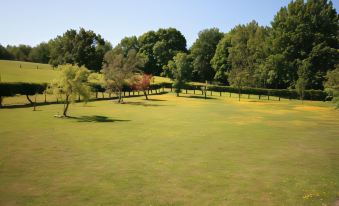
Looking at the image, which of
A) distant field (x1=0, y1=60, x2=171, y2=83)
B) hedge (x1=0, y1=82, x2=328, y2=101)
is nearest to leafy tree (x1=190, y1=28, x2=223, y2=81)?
hedge (x1=0, y1=82, x2=328, y2=101)

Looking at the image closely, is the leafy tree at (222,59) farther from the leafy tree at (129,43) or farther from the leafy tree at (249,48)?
the leafy tree at (129,43)

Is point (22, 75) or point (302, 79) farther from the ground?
point (302, 79)

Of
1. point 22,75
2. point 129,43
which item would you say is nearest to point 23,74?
point 22,75

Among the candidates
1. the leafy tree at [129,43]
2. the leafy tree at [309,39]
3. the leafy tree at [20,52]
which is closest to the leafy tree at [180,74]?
the leafy tree at [309,39]

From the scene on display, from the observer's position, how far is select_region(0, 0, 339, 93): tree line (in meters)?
77.9

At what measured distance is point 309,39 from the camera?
262ft

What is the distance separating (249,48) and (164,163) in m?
82.3

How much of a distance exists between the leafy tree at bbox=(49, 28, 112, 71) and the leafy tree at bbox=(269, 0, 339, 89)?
2281 inches

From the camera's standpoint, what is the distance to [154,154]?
22.9 meters

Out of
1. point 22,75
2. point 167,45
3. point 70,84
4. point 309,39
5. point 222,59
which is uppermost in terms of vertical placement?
point 167,45

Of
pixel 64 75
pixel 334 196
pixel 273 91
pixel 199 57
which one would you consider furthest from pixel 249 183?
pixel 199 57

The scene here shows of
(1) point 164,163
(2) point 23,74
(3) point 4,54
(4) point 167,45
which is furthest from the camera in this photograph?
(3) point 4,54

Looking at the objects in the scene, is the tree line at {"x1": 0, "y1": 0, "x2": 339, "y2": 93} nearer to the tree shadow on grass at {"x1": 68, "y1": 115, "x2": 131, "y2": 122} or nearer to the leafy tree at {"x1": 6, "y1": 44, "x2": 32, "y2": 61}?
the leafy tree at {"x1": 6, "y1": 44, "x2": 32, "y2": 61}

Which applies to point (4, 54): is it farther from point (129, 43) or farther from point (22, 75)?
point (22, 75)
